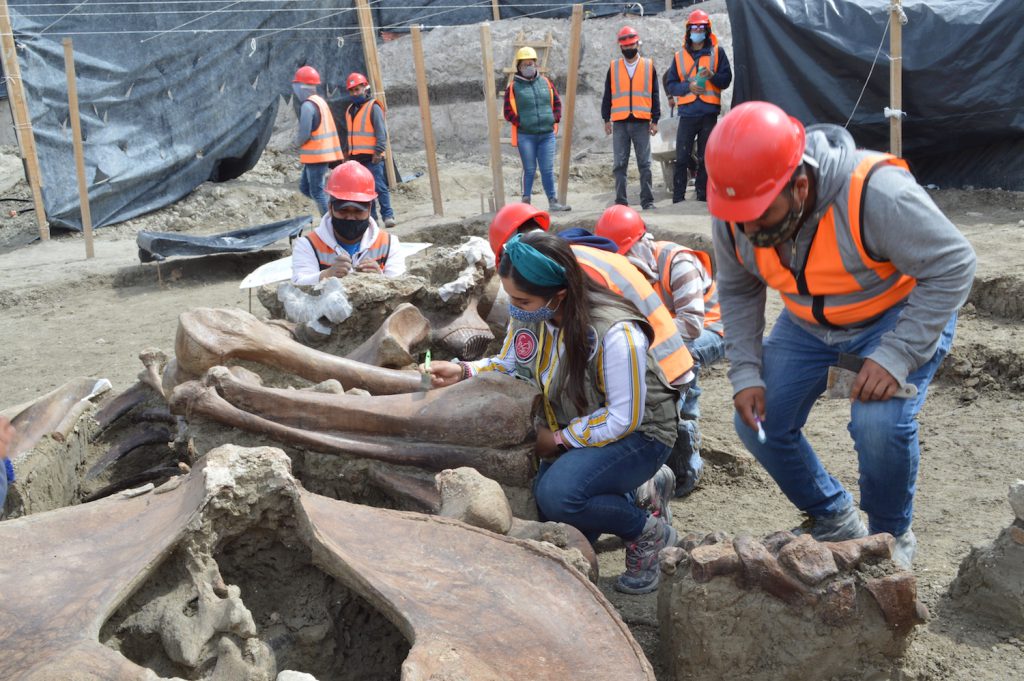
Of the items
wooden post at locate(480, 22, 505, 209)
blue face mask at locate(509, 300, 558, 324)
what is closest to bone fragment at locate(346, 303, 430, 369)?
blue face mask at locate(509, 300, 558, 324)

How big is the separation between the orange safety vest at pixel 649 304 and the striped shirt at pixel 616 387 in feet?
0.62

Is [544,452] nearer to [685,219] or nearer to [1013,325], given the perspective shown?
[1013,325]

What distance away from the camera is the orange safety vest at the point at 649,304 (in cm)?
339

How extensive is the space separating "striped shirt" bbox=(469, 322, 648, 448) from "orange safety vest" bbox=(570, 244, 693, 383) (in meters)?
0.19

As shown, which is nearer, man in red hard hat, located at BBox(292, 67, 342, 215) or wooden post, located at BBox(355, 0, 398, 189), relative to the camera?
man in red hard hat, located at BBox(292, 67, 342, 215)

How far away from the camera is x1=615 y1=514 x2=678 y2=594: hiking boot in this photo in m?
3.34

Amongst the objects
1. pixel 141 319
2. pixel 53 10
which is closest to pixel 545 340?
pixel 141 319

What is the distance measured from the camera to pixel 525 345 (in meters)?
3.41

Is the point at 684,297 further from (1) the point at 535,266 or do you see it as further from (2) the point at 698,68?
(2) the point at 698,68

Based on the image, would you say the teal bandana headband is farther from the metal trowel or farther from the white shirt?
the white shirt

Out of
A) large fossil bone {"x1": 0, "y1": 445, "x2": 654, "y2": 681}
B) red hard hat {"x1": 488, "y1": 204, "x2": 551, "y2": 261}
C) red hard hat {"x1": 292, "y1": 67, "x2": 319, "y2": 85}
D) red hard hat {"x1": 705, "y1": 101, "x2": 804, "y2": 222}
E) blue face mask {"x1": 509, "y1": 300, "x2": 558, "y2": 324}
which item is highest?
red hard hat {"x1": 292, "y1": 67, "x2": 319, "y2": 85}

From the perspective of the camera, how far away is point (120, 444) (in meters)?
3.99

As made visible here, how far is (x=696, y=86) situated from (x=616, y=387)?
285 inches

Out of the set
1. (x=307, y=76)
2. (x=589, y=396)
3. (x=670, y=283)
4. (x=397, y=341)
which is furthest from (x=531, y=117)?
(x=589, y=396)
